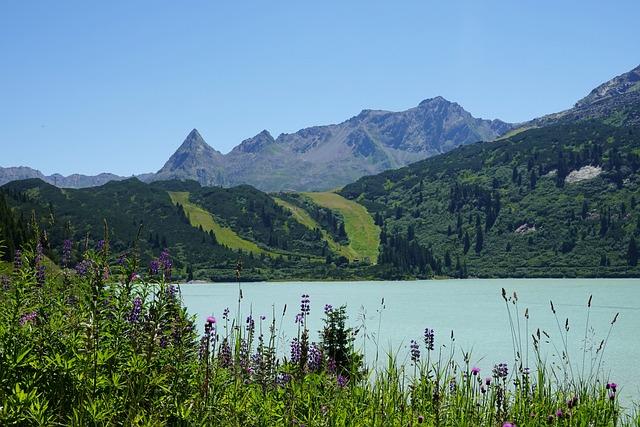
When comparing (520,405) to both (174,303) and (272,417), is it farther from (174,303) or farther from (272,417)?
(174,303)

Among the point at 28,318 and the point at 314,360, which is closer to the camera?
the point at 28,318

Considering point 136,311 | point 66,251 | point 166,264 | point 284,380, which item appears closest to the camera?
point 166,264

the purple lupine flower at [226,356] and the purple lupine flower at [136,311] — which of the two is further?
the purple lupine flower at [226,356]

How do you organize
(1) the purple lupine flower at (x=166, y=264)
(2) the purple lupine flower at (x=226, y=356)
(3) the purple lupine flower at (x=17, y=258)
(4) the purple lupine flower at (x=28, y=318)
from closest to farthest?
(1) the purple lupine flower at (x=166, y=264)
(4) the purple lupine flower at (x=28, y=318)
(3) the purple lupine flower at (x=17, y=258)
(2) the purple lupine flower at (x=226, y=356)

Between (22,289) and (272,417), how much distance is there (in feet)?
11.8

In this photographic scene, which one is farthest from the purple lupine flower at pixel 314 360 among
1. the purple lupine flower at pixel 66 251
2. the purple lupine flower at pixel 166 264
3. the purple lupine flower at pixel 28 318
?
the purple lupine flower at pixel 28 318

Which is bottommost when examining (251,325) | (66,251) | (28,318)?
(251,325)

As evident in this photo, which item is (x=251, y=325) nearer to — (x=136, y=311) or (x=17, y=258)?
(x=136, y=311)

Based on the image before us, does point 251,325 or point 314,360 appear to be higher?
point 251,325

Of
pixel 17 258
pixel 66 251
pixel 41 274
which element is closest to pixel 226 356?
pixel 66 251

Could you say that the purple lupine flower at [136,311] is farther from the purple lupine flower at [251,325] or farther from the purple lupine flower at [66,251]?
the purple lupine flower at [66,251]

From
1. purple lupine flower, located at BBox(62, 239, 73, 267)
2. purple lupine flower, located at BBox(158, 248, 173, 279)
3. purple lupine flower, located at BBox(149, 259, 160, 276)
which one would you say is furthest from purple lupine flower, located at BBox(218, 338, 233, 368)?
purple lupine flower, located at BBox(149, 259, 160, 276)

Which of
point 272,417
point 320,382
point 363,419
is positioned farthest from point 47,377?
point 320,382

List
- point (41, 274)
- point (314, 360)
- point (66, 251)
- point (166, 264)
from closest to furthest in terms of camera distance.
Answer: point (166, 264)
point (41, 274)
point (66, 251)
point (314, 360)
